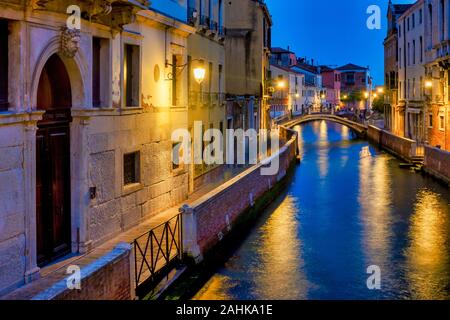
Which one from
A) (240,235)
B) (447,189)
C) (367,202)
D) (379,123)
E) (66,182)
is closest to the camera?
(66,182)

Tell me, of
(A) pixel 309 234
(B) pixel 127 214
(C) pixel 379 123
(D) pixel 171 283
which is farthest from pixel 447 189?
(C) pixel 379 123

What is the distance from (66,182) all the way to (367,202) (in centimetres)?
1323

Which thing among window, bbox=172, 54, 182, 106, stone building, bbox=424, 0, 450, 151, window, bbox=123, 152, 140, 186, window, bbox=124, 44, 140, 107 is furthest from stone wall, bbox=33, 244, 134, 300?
stone building, bbox=424, 0, 450, 151

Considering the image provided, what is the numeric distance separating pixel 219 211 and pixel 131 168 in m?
1.94

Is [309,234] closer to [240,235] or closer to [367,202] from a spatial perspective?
[240,235]

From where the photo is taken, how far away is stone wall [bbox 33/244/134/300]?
19.5 ft

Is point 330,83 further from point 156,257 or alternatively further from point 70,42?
point 156,257

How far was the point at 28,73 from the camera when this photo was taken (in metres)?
8.41

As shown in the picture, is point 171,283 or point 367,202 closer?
point 171,283

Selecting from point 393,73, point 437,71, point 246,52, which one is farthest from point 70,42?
point 393,73

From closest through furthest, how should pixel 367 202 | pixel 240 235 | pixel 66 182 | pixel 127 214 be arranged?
pixel 66 182, pixel 127 214, pixel 240 235, pixel 367 202

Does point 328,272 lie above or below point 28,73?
below

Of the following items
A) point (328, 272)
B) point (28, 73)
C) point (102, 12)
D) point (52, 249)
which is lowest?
point (328, 272)

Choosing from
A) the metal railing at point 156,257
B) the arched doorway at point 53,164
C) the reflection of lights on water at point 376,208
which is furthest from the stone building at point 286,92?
the arched doorway at point 53,164
